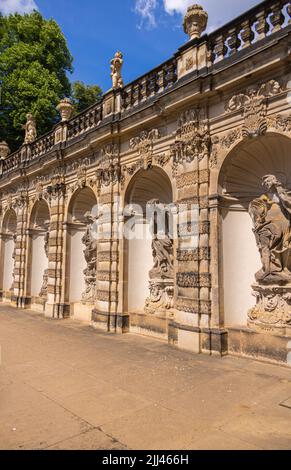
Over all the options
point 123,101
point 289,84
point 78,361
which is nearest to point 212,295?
point 78,361

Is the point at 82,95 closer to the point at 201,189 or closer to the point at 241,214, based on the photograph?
the point at 201,189

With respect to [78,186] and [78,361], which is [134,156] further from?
[78,361]

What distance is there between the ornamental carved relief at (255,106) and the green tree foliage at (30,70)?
14.3 metres

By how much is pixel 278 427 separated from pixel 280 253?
3709 millimetres

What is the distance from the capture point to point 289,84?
20.6 feet

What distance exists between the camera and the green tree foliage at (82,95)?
22.8m

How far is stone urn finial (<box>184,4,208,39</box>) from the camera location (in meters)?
7.87

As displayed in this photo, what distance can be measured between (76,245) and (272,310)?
7.89 m

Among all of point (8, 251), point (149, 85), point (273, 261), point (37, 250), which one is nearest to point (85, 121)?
point (149, 85)

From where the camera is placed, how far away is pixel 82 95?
75.2 feet

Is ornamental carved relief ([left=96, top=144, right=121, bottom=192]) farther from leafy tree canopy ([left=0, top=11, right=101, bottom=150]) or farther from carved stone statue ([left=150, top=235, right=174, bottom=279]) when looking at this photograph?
leafy tree canopy ([left=0, top=11, right=101, bottom=150])

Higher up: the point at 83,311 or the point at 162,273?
the point at 162,273

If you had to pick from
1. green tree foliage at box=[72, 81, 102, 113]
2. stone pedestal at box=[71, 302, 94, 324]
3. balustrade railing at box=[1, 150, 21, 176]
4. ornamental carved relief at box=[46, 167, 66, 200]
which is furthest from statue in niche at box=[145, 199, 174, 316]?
green tree foliage at box=[72, 81, 102, 113]

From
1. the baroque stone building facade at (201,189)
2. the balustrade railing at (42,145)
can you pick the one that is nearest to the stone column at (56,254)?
the baroque stone building facade at (201,189)
